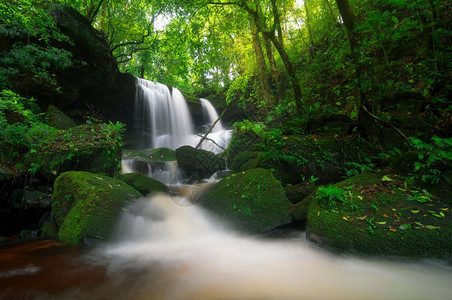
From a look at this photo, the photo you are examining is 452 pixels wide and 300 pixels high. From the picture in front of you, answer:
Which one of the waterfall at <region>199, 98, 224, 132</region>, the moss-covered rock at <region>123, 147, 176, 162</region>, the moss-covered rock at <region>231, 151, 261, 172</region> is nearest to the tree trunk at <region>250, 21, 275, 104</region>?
the moss-covered rock at <region>231, 151, 261, 172</region>

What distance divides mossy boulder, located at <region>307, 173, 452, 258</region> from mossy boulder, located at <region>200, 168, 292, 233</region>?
77cm

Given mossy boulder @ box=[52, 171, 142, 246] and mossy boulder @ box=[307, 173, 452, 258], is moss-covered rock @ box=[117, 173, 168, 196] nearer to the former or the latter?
mossy boulder @ box=[52, 171, 142, 246]

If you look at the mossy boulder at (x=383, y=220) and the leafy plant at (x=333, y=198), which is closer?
the mossy boulder at (x=383, y=220)

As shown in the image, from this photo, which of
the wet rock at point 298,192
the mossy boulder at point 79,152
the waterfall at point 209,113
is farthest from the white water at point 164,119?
the wet rock at point 298,192

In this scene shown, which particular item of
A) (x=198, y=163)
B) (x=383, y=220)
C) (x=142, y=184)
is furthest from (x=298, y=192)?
(x=198, y=163)

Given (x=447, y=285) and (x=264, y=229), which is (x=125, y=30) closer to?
(x=264, y=229)

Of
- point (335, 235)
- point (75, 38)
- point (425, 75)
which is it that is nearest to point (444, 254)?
point (335, 235)

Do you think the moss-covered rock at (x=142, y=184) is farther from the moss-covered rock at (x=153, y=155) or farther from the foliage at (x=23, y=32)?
the moss-covered rock at (x=153, y=155)

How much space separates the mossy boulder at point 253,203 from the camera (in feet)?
12.9

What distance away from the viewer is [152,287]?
2.30 metres

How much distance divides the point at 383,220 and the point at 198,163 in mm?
6749

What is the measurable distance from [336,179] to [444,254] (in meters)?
2.52

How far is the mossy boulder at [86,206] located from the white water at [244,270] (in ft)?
0.85

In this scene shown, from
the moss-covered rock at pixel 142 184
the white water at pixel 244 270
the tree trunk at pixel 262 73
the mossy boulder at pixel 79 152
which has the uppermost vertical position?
the tree trunk at pixel 262 73
